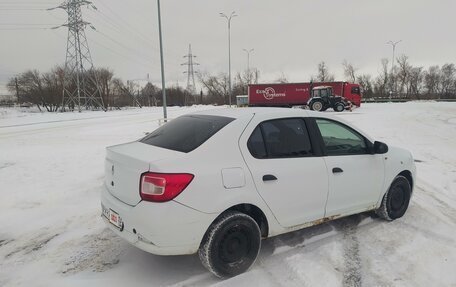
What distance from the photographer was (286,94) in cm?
4216

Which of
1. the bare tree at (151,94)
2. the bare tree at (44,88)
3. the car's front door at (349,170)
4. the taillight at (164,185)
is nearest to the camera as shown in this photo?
the taillight at (164,185)

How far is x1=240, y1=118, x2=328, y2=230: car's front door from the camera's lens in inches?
138

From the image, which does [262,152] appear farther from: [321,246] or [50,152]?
[50,152]

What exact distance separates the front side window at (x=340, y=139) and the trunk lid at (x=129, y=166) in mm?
1867

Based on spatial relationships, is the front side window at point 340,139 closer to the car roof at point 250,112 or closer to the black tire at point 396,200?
the car roof at point 250,112

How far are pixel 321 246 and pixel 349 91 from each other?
3968 centimetres

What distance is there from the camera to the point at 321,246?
4062 millimetres

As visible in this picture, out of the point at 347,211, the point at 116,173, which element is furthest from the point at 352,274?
the point at 116,173

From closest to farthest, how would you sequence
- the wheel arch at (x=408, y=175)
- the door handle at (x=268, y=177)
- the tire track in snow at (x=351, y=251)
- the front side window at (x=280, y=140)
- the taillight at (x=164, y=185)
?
the taillight at (x=164, y=185)
the tire track in snow at (x=351, y=251)
the door handle at (x=268, y=177)
the front side window at (x=280, y=140)
the wheel arch at (x=408, y=175)

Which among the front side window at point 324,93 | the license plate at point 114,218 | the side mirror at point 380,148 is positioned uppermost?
the front side window at point 324,93

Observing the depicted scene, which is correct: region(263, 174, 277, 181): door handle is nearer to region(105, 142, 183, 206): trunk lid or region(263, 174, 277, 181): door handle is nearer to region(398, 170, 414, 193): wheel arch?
region(105, 142, 183, 206): trunk lid

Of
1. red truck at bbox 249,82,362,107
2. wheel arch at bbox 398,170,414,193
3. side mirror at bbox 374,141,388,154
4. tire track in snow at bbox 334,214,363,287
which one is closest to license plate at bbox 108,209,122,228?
tire track in snow at bbox 334,214,363,287

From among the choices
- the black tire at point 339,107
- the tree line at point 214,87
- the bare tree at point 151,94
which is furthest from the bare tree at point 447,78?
the bare tree at point 151,94

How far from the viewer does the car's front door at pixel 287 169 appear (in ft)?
11.5
